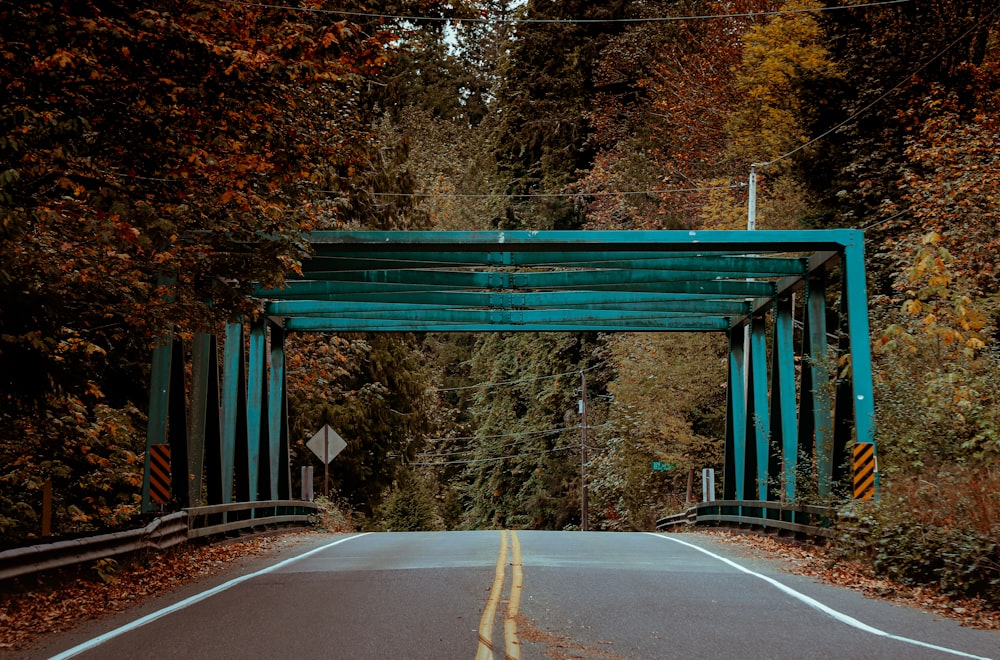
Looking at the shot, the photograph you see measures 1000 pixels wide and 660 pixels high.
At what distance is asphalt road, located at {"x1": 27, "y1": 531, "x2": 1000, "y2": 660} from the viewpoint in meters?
8.20

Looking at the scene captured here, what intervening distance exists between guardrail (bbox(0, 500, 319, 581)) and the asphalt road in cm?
93

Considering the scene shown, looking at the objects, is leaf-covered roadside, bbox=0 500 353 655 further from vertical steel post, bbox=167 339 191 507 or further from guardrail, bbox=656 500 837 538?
guardrail, bbox=656 500 837 538

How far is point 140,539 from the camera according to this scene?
1411cm

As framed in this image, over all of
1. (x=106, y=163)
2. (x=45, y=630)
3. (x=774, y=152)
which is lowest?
(x=45, y=630)

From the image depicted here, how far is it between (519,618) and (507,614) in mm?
231

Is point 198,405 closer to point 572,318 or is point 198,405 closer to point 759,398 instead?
point 572,318

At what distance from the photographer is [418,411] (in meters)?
36.1

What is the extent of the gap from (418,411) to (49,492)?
20000mm

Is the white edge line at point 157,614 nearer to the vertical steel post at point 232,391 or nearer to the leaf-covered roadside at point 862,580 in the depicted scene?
the vertical steel post at point 232,391

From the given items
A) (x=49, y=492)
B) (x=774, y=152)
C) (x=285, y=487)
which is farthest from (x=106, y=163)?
(x=774, y=152)

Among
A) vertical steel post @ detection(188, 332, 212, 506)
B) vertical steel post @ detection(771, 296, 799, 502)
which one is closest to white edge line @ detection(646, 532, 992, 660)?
vertical steel post @ detection(771, 296, 799, 502)

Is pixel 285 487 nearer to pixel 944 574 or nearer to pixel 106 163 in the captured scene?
pixel 106 163

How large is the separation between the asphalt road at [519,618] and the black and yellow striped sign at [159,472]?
277cm

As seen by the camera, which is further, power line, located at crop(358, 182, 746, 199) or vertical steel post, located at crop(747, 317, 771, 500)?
power line, located at crop(358, 182, 746, 199)
